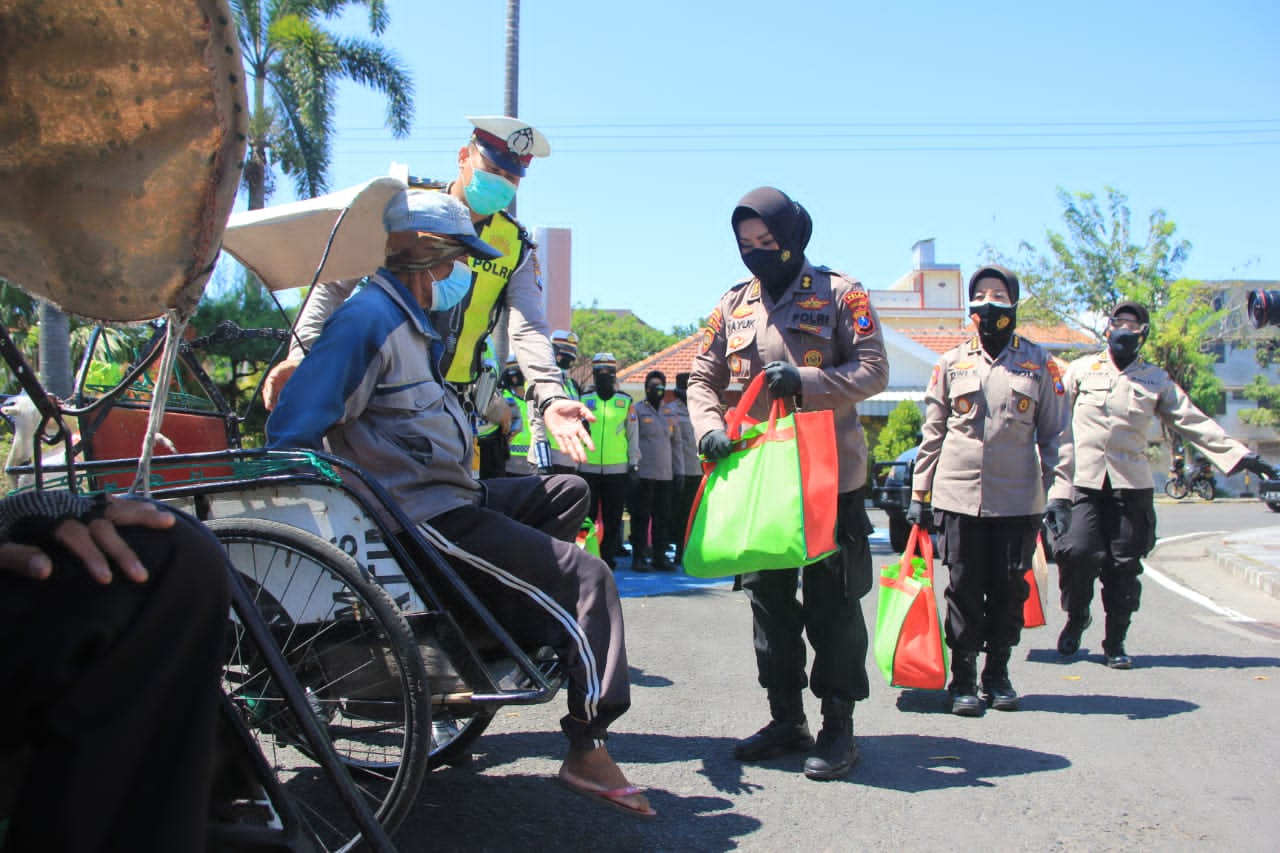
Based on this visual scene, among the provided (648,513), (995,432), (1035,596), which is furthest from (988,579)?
(648,513)

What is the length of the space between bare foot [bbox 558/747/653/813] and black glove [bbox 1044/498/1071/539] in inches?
155

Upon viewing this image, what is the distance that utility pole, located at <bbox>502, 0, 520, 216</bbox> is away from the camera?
42.6ft

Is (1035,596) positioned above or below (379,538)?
below

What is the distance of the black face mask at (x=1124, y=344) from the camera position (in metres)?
6.57

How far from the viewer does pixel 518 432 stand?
766 centimetres

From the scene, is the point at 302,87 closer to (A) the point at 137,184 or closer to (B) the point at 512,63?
(B) the point at 512,63

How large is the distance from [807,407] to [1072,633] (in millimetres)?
3298

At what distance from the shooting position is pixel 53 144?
6.05ft

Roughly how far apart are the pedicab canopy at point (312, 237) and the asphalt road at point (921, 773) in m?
2.11

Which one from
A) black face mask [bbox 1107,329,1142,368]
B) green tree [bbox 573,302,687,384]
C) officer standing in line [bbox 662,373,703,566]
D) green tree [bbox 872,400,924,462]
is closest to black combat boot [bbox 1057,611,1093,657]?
black face mask [bbox 1107,329,1142,368]

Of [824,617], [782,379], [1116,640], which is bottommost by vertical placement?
[1116,640]

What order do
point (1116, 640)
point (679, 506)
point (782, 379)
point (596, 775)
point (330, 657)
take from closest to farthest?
point (330, 657) → point (596, 775) → point (782, 379) → point (1116, 640) → point (679, 506)

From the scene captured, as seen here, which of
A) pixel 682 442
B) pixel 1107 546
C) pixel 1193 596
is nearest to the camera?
pixel 1107 546

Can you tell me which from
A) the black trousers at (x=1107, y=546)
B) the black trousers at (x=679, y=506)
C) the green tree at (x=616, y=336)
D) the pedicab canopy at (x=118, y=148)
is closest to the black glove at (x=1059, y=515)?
the black trousers at (x=1107, y=546)
